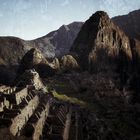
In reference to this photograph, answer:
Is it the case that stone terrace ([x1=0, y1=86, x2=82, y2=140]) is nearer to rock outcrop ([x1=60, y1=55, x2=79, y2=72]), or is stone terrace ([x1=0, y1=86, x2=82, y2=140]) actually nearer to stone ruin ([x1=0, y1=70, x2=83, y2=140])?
stone ruin ([x1=0, y1=70, x2=83, y2=140])

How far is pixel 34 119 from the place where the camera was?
57875mm

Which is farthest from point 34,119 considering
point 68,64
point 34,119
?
point 68,64

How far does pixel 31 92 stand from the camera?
8006 cm

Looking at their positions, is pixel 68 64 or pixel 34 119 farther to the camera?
pixel 68 64

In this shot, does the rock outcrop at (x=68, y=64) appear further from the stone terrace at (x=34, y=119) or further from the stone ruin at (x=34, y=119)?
the stone terrace at (x=34, y=119)

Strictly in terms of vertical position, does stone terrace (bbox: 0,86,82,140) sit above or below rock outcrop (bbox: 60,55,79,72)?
below

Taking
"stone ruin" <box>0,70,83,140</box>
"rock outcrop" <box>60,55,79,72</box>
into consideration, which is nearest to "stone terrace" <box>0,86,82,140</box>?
"stone ruin" <box>0,70,83,140</box>

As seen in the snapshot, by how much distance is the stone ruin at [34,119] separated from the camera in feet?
167

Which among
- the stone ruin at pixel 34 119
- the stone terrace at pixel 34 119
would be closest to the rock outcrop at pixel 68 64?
the stone ruin at pixel 34 119

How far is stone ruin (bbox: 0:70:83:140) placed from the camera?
50969 millimetres

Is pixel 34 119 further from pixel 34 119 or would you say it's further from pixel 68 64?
pixel 68 64

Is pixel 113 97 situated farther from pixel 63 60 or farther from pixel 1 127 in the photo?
pixel 1 127

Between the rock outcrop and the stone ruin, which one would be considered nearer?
the stone ruin

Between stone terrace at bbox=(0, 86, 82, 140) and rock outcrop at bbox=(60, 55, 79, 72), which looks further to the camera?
rock outcrop at bbox=(60, 55, 79, 72)
